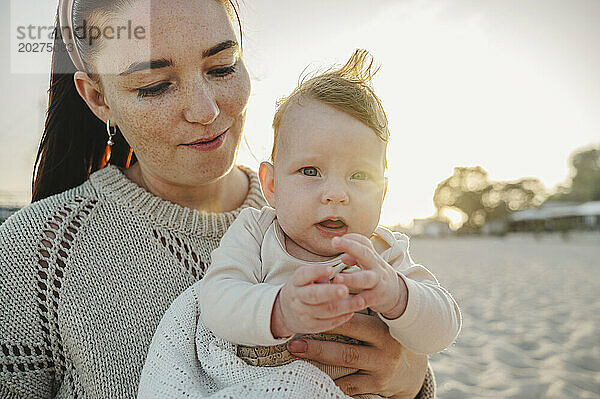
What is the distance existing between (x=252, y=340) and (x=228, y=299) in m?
0.14

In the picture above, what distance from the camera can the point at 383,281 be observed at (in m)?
1.52

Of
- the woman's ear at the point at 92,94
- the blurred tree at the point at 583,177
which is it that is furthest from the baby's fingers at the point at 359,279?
the blurred tree at the point at 583,177

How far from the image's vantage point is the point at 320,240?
5.98 ft

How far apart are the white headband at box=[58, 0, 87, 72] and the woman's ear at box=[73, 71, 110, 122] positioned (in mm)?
49

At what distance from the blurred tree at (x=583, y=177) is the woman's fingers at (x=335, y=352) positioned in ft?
235

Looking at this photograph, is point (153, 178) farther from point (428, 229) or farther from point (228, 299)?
point (428, 229)

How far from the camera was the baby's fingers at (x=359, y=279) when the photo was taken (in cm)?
141

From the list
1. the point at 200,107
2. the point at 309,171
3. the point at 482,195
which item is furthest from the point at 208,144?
the point at 482,195

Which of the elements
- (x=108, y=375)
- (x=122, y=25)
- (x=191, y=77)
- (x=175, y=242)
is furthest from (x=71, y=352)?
(x=122, y=25)

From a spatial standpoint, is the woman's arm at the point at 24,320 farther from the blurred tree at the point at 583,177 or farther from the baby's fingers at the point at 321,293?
the blurred tree at the point at 583,177

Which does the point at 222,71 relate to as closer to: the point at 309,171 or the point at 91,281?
the point at 309,171

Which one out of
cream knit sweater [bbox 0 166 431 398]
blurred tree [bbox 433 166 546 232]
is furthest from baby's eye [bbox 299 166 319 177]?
blurred tree [bbox 433 166 546 232]

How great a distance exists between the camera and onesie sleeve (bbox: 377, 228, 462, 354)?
1640 mm

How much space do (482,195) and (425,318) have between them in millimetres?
81222
